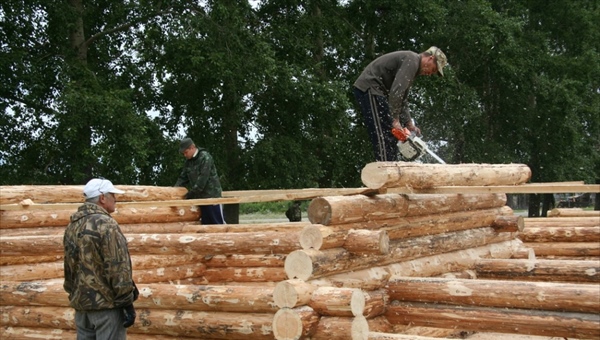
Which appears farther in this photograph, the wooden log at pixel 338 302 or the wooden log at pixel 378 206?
the wooden log at pixel 378 206

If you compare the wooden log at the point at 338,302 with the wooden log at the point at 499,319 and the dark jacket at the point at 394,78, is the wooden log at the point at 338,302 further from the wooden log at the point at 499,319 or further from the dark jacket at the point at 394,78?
the dark jacket at the point at 394,78

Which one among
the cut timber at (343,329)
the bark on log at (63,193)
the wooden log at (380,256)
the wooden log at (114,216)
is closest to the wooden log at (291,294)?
the wooden log at (380,256)

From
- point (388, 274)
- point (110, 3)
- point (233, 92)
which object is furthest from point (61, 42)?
point (388, 274)

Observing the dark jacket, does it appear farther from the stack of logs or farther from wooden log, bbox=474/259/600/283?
wooden log, bbox=474/259/600/283

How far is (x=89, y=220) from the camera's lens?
6.48 m

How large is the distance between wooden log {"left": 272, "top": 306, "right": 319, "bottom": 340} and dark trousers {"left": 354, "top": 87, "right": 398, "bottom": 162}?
9.80 ft

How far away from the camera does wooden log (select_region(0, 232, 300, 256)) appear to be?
323 inches

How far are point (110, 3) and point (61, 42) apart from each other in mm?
2227

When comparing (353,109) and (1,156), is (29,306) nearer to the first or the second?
(1,156)

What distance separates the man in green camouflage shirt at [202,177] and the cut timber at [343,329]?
4.81m

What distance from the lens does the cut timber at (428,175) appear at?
315 inches

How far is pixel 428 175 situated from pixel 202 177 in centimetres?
417

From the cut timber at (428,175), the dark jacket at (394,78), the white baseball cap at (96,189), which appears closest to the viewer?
the white baseball cap at (96,189)

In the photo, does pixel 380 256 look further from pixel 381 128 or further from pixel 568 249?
pixel 568 249
